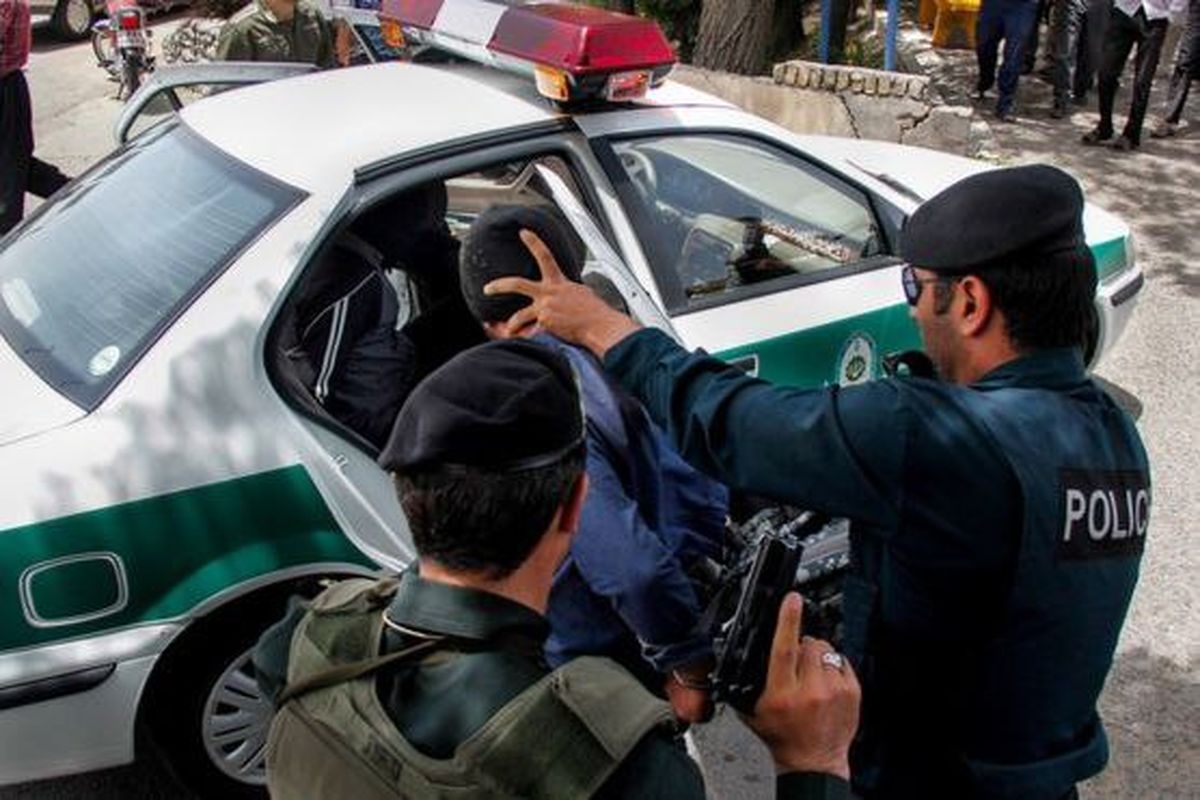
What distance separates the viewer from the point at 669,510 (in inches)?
91.9

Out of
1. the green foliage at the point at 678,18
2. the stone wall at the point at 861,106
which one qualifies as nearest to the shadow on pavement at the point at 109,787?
the stone wall at the point at 861,106

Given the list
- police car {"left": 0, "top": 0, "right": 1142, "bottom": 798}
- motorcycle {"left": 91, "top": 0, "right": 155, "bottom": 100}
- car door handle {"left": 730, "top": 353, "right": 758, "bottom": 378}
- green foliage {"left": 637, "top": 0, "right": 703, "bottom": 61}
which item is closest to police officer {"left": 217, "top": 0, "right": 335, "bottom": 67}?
police car {"left": 0, "top": 0, "right": 1142, "bottom": 798}

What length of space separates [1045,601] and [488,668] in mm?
759

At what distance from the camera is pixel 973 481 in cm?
151

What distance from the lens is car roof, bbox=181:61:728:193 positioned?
2893mm

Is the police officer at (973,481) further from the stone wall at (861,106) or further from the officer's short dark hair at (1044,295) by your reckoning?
the stone wall at (861,106)

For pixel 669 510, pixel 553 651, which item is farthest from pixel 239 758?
pixel 669 510

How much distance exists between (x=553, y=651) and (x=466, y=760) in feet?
3.60

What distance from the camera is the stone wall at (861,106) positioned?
738 cm

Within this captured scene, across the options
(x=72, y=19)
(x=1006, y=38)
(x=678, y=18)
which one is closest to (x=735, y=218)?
(x=1006, y=38)

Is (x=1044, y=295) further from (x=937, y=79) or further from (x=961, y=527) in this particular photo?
(x=937, y=79)

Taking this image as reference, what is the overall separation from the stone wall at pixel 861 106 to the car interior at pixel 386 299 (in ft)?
14.1

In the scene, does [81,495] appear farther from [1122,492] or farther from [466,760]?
[1122,492]

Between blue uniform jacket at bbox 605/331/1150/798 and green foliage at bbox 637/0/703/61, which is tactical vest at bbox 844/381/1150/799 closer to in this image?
blue uniform jacket at bbox 605/331/1150/798
